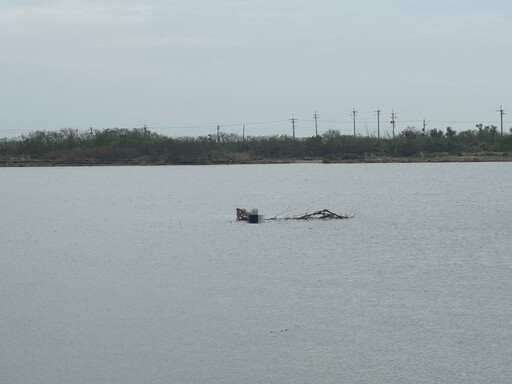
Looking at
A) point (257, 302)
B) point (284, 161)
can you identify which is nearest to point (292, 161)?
point (284, 161)

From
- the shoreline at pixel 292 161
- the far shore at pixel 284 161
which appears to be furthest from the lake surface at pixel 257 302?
the far shore at pixel 284 161

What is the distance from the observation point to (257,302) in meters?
20.6

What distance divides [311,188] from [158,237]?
135ft

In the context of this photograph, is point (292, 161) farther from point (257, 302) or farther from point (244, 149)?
point (257, 302)

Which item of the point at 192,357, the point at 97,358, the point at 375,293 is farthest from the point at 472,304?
the point at 97,358

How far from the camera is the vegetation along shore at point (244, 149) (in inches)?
5005

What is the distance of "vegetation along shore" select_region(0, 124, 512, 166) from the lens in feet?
417

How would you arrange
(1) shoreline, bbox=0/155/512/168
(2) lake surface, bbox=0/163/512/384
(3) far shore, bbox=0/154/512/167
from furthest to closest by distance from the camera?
(3) far shore, bbox=0/154/512/167, (1) shoreline, bbox=0/155/512/168, (2) lake surface, bbox=0/163/512/384

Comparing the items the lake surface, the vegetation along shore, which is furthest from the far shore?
the lake surface

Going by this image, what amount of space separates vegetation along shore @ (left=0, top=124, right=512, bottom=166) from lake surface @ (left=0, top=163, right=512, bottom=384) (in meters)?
86.1

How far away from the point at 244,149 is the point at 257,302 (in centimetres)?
11119

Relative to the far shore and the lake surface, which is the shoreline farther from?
the lake surface

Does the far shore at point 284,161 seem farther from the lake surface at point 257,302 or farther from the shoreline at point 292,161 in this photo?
the lake surface at point 257,302

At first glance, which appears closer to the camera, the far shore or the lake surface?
the lake surface
